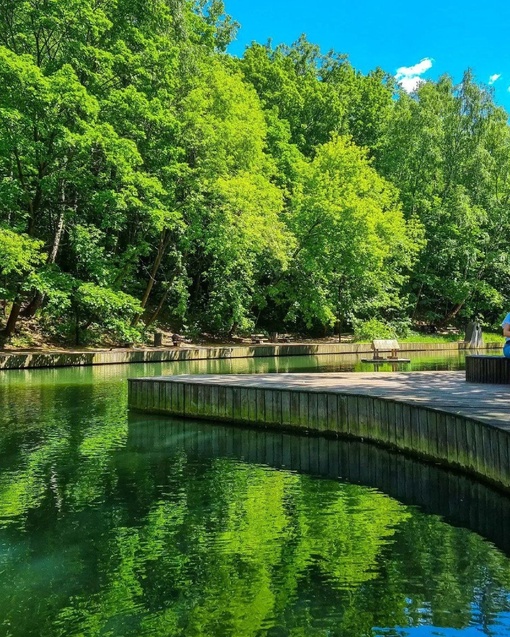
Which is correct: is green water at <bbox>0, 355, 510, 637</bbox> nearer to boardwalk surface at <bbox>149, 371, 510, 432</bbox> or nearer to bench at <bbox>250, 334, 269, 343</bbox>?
boardwalk surface at <bbox>149, 371, 510, 432</bbox>

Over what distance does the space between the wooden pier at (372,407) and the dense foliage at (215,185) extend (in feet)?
38.5

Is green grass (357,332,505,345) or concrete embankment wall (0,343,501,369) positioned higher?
green grass (357,332,505,345)

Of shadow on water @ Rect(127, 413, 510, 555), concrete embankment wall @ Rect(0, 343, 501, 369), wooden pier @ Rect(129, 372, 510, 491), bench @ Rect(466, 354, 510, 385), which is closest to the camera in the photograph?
shadow on water @ Rect(127, 413, 510, 555)

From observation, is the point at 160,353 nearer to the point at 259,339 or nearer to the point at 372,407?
the point at 259,339

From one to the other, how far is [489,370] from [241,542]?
8195mm

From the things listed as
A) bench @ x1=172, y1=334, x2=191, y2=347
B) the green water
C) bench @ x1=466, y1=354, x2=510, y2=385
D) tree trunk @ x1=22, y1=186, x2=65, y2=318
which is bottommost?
the green water

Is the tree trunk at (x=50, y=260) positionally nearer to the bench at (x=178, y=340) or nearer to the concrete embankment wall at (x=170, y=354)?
the concrete embankment wall at (x=170, y=354)

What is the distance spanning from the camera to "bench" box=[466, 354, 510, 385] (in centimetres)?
1190

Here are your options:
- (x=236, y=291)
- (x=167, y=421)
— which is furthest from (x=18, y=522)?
(x=236, y=291)

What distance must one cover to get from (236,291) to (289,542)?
2762 cm

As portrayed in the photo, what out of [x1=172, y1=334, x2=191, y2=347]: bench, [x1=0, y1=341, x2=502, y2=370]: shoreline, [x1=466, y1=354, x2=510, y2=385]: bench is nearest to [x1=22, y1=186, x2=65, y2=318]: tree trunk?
[x1=0, y1=341, x2=502, y2=370]: shoreline

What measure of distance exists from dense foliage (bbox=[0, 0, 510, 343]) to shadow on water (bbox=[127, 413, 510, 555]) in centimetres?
1321

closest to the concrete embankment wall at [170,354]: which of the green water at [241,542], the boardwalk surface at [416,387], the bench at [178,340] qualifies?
the bench at [178,340]

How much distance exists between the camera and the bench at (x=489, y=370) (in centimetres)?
1190
